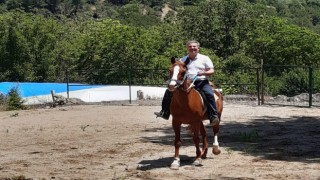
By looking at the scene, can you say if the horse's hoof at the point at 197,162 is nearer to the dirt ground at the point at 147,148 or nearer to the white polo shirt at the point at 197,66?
the dirt ground at the point at 147,148

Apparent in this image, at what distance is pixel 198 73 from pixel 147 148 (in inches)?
110

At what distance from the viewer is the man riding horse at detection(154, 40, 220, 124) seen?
27.7 ft

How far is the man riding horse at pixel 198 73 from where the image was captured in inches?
332

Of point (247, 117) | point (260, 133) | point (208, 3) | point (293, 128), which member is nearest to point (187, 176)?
point (260, 133)

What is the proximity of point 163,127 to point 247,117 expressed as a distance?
3.66m

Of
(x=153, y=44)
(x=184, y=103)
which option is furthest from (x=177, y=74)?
(x=153, y=44)

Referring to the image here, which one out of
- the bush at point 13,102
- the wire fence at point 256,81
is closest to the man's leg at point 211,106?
the wire fence at point 256,81

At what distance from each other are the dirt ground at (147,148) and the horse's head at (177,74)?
4.53 ft

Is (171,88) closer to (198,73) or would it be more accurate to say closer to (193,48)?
(198,73)

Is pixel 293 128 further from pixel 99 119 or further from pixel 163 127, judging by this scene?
pixel 99 119

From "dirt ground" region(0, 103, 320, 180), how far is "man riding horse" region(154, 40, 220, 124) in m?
0.92

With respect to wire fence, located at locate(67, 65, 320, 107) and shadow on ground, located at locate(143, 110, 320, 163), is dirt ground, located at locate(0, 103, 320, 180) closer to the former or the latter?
shadow on ground, located at locate(143, 110, 320, 163)

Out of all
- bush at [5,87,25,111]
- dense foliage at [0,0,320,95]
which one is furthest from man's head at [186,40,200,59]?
dense foliage at [0,0,320,95]

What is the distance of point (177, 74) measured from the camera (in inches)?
311
